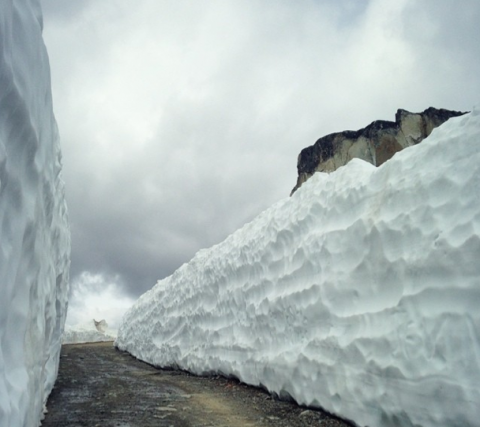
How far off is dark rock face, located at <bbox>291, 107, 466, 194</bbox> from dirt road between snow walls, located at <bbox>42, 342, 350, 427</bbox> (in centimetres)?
967

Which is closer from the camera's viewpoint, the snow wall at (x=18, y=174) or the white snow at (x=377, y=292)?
the snow wall at (x=18, y=174)

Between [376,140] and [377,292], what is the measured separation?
1097 cm

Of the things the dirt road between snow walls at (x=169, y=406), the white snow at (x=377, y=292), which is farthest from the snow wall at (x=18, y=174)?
the white snow at (x=377, y=292)

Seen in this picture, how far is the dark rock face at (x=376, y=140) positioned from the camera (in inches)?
558

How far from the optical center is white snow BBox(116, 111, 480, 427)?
13.2 ft

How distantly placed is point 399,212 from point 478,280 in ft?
4.20

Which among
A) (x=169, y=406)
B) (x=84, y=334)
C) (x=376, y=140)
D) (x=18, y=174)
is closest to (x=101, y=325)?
(x=84, y=334)

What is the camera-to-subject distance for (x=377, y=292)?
5004 mm

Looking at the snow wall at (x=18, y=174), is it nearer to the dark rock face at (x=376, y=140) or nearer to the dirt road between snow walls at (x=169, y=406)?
the dirt road between snow walls at (x=169, y=406)

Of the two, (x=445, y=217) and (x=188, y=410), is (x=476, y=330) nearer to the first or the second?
(x=445, y=217)

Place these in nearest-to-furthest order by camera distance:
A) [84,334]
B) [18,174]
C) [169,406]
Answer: [18,174] < [169,406] < [84,334]

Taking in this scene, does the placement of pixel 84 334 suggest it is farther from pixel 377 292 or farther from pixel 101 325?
pixel 377 292

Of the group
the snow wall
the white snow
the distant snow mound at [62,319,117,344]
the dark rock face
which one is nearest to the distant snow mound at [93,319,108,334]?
Result: the distant snow mound at [62,319,117,344]

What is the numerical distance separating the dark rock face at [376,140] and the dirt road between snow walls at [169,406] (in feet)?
31.7
